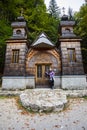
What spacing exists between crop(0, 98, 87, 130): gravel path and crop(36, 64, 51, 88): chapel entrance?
19.1ft

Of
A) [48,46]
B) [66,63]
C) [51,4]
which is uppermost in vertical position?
[51,4]

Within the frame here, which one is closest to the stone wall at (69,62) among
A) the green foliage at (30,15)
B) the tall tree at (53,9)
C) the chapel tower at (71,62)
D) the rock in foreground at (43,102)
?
the chapel tower at (71,62)

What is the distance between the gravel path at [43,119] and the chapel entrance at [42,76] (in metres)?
5.81

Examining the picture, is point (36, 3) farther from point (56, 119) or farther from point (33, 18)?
point (56, 119)

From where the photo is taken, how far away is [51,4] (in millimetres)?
42656

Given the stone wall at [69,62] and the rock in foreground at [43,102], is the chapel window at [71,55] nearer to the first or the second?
the stone wall at [69,62]

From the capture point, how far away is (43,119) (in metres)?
8.67

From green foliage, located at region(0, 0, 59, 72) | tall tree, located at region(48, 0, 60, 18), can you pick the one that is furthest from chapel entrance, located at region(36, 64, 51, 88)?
tall tree, located at region(48, 0, 60, 18)

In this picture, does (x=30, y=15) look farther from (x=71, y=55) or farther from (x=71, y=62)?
(x=71, y=62)

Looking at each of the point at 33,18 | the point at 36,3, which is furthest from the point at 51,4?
the point at 33,18

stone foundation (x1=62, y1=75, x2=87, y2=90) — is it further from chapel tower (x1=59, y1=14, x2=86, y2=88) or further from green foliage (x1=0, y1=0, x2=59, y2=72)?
green foliage (x1=0, y1=0, x2=59, y2=72)

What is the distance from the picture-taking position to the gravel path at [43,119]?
7508 millimetres

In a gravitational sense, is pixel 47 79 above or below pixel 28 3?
below

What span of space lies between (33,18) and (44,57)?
10.8 meters
